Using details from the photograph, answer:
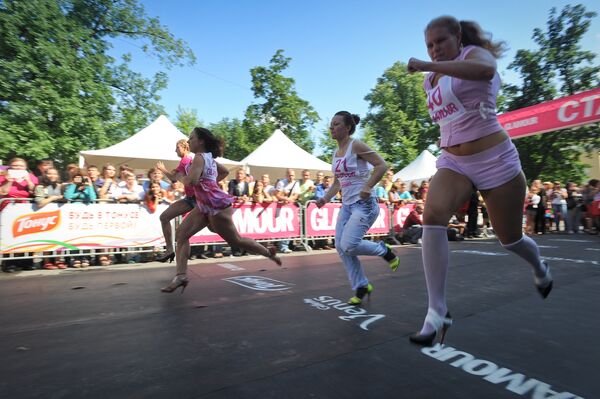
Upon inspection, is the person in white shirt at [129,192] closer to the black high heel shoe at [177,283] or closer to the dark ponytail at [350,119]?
the black high heel shoe at [177,283]

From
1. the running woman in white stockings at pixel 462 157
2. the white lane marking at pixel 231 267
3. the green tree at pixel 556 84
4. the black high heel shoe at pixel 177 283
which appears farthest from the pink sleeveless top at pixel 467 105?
the green tree at pixel 556 84

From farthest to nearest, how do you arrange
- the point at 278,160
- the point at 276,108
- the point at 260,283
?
the point at 276,108 < the point at 278,160 < the point at 260,283

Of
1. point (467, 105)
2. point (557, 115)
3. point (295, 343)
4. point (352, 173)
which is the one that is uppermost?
point (557, 115)

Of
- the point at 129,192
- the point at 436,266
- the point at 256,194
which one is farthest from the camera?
the point at 256,194

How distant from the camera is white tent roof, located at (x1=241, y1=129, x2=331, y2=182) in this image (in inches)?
538

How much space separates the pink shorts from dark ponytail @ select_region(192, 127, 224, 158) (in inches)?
103

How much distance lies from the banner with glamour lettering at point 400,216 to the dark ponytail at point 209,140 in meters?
7.73

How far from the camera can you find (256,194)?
8.42m

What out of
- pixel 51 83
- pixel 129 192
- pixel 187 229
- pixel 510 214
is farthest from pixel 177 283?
pixel 51 83

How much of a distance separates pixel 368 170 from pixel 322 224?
6001mm

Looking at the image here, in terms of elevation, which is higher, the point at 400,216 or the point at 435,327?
the point at 400,216

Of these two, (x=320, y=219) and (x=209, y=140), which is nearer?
(x=209, y=140)

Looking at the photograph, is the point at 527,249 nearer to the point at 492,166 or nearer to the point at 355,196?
the point at 492,166

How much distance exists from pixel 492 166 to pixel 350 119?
169cm
